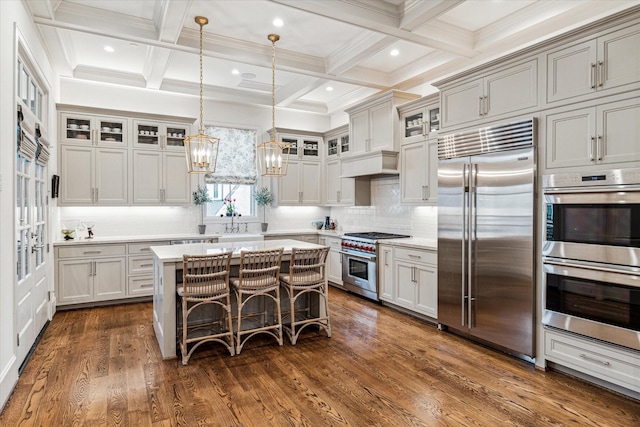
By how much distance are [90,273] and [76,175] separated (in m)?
1.37

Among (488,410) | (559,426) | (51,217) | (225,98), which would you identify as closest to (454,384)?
(488,410)

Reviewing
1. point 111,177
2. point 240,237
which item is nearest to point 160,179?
point 111,177

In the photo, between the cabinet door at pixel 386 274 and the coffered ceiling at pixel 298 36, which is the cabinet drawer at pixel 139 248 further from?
the cabinet door at pixel 386 274

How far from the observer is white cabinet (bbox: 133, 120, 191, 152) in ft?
18.4

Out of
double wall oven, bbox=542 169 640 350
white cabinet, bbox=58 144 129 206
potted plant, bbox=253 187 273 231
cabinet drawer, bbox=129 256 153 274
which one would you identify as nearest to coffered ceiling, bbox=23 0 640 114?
white cabinet, bbox=58 144 129 206

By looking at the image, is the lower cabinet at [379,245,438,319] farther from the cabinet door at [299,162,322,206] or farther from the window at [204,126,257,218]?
the window at [204,126,257,218]

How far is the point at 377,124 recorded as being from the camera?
541 centimetres

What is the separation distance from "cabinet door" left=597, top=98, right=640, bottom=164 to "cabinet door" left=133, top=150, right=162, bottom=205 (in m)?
5.37

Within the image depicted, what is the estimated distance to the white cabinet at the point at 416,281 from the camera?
4284mm

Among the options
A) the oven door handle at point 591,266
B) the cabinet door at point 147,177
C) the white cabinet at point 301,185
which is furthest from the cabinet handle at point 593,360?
the cabinet door at point 147,177

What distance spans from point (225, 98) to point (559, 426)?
19.5 ft

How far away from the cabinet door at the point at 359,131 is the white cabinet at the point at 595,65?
2.79 meters

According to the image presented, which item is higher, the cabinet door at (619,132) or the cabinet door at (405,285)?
the cabinet door at (619,132)

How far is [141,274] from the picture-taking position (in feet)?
17.5
